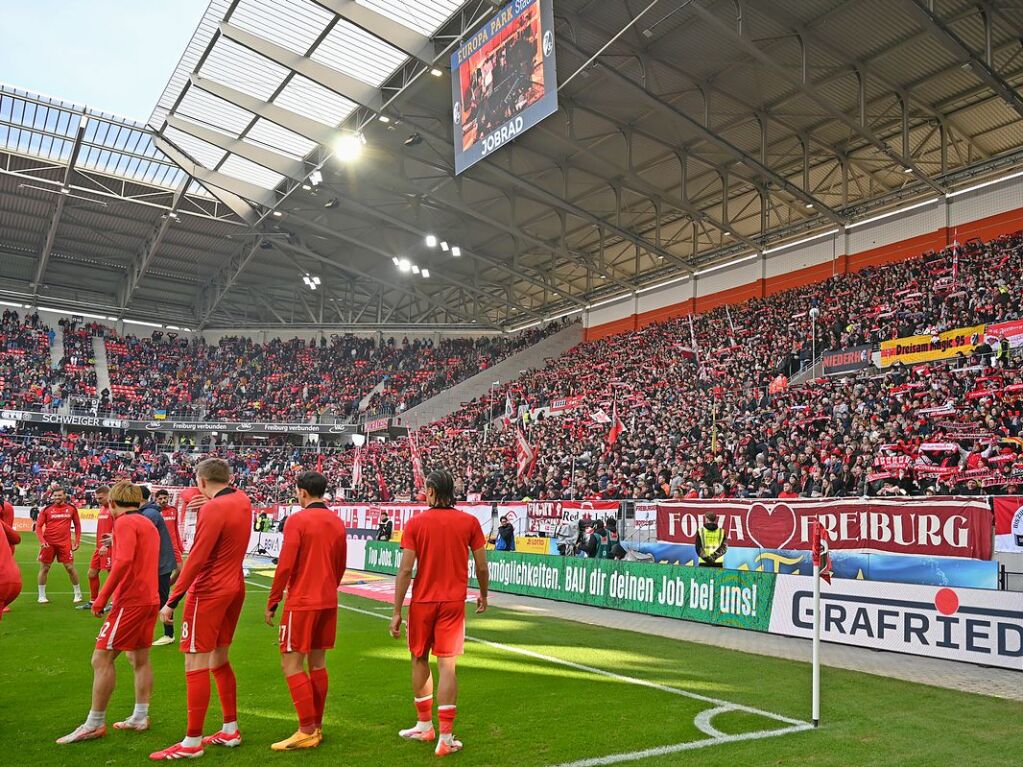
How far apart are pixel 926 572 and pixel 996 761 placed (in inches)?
268

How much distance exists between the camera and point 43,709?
684 cm

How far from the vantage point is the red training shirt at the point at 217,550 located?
5562mm

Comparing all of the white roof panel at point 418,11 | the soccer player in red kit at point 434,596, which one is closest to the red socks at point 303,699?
the soccer player in red kit at point 434,596

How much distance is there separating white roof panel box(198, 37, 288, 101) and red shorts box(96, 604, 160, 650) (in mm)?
23866

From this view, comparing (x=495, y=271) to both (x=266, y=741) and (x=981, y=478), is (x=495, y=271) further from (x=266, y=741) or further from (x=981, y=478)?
(x=266, y=741)

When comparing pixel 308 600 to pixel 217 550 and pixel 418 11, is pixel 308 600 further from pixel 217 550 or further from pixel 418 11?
pixel 418 11

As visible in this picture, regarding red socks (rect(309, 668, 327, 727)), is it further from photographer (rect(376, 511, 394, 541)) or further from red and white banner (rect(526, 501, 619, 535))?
photographer (rect(376, 511, 394, 541))

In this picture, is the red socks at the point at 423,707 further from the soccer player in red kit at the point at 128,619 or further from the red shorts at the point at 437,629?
the soccer player in red kit at the point at 128,619

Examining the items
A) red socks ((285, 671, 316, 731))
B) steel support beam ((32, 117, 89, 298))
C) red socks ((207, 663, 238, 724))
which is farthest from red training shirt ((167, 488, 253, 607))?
steel support beam ((32, 117, 89, 298))


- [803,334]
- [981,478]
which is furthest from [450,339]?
[981,478]

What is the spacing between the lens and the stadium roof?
23.2m

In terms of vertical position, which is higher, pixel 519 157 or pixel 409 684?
pixel 519 157

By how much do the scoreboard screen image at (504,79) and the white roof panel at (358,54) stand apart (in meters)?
4.44

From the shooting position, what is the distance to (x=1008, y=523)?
12141 mm
